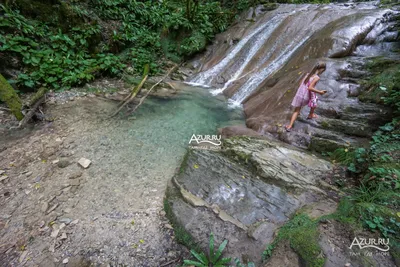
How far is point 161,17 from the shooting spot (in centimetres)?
1113

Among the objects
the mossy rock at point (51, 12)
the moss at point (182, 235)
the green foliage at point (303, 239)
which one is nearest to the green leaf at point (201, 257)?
the moss at point (182, 235)

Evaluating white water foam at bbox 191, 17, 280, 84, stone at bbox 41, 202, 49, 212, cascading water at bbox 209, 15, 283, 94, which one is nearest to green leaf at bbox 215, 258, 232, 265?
stone at bbox 41, 202, 49, 212

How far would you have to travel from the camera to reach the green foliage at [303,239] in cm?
203

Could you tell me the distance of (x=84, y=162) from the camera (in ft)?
12.5

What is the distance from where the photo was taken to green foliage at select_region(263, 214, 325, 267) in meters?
2.03

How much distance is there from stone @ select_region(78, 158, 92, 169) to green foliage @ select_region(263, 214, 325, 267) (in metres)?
3.33

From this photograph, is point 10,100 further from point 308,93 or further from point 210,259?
point 308,93

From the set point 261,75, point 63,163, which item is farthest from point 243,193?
point 261,75

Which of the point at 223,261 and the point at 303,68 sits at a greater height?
the point at 303,68

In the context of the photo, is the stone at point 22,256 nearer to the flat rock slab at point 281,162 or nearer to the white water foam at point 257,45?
the flat rock slab at point 281,162

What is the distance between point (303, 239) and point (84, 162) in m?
3.77

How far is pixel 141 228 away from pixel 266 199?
6.05ft

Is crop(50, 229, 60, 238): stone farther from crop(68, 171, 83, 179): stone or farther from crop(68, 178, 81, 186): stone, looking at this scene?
crop(68, 171, 83, 179): stone

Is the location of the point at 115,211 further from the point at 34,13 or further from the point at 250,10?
the point at 250,10
